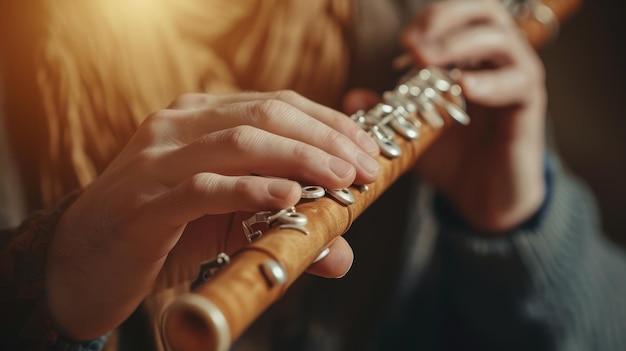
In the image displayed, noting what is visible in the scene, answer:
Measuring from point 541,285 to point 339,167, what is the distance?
484mm

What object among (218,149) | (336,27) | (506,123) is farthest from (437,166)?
(218,149)

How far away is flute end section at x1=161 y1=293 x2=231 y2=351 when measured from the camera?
20cm

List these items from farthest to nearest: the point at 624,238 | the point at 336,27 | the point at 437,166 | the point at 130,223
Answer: the point at 624,238 → the point at 437,166 → the point at 336,27 → the point at 130,223

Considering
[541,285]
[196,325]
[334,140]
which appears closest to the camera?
[196,325]

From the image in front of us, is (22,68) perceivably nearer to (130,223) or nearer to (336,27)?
(130,223)

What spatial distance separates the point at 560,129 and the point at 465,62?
2.07ft

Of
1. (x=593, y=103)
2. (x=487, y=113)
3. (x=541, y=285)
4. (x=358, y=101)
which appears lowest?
(x=593, y=103)

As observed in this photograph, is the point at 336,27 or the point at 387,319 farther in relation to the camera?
the point at 387,319

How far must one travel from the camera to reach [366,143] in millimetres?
346

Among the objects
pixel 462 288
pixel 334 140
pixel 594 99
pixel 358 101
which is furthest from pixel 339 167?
pixel 594 99

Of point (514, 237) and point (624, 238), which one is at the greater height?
point (514, 237)

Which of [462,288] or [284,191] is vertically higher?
[284,191]

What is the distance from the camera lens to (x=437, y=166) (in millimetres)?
768

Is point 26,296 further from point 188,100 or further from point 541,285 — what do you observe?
point 541,285
